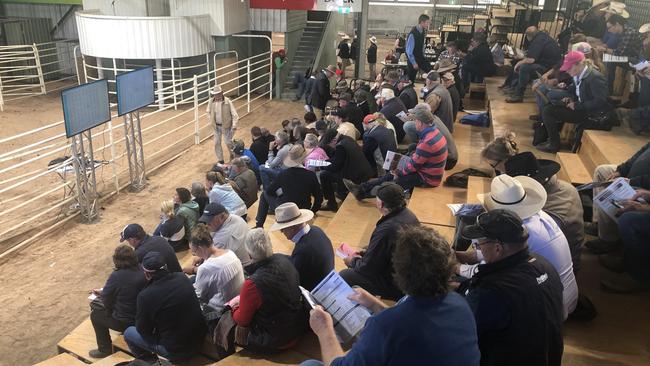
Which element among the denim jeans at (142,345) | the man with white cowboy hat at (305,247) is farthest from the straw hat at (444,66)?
the denim jeans at (142,345)

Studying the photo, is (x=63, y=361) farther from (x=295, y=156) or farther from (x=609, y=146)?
(x=609, y=146)

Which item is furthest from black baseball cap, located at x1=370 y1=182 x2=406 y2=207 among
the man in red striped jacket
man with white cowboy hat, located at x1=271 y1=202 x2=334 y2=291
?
the man in red striped jacket

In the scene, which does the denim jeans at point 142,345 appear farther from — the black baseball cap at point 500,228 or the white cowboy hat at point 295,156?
the white cowboy hat at point 295,156

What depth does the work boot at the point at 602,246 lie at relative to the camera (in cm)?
470

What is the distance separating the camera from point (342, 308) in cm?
343

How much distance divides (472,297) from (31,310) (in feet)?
18.9

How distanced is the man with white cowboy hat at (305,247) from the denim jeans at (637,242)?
2397 millimetres

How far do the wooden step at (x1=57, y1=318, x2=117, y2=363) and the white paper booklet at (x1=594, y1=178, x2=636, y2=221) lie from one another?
482 centimetres

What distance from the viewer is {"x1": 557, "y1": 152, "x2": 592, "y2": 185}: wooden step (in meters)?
5.97

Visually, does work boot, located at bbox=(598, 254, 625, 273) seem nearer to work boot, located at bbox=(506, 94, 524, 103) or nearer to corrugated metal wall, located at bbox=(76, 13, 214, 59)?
work boot, located at bbox=(506, 94, 524, 103)

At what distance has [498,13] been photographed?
1956cm

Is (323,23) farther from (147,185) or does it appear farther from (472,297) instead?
(472,297)

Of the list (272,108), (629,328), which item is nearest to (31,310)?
(629,328)

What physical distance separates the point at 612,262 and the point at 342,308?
265 cm
